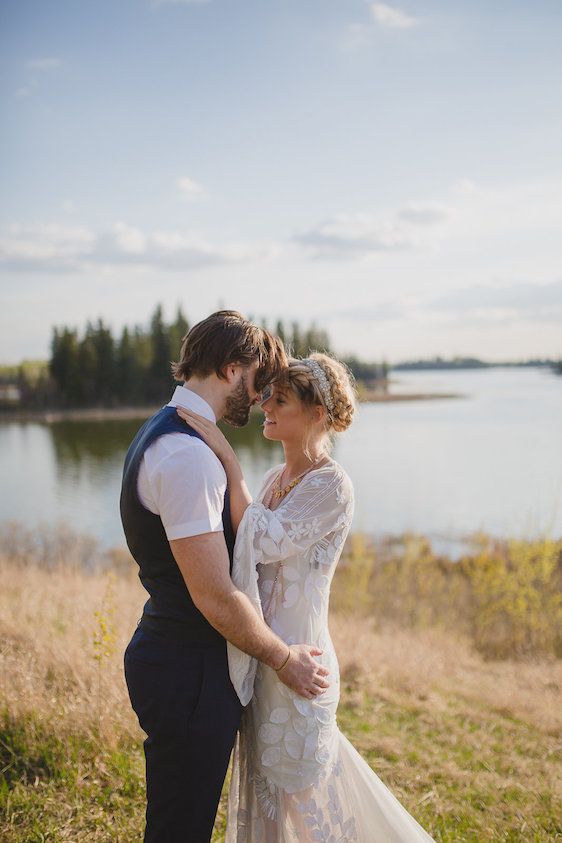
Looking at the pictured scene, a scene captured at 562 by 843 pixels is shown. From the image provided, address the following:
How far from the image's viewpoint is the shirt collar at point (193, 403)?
2.37 meters

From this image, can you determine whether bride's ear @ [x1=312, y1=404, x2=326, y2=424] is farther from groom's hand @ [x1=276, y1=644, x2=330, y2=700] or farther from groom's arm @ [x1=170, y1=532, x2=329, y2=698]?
groom's hand @ [x1=276, y1=644, x2=330, y2=700]

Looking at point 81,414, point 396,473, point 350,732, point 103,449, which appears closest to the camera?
point 350,732

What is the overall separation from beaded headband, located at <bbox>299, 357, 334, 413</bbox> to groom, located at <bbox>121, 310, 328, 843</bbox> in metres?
0.32

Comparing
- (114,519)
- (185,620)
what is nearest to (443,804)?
(185,620)

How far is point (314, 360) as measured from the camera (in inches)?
112

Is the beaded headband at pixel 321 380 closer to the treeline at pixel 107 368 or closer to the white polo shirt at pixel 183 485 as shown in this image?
the white polo shirt at pixel 183 485

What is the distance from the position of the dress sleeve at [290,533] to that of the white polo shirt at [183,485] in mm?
245

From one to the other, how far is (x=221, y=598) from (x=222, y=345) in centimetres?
87

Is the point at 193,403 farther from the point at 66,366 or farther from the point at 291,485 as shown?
the point at 66,366

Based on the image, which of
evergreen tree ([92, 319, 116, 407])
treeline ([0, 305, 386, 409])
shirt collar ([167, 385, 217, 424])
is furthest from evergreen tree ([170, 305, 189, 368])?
shirt collar ([167, 385, 217, 424])

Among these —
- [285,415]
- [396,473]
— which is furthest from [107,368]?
[285,415]

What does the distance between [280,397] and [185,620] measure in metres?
0.99

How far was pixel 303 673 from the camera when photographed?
8.13 ft

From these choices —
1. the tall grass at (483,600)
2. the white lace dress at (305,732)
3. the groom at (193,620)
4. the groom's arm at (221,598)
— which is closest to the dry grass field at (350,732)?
the white lace dress at (305,732)
